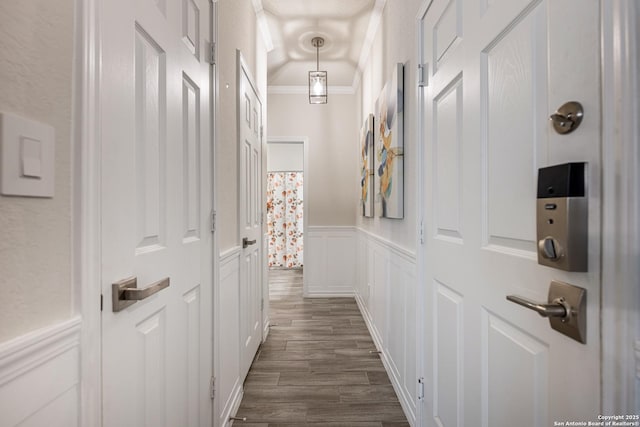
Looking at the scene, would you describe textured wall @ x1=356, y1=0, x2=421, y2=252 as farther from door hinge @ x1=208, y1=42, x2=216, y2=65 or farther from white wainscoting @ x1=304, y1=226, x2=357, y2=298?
white wainscoting @ x1=304, y1=226, x2=357, y2=298

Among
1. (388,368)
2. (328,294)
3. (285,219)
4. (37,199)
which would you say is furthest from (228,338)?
(285,219)

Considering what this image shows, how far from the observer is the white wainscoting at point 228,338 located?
1.59m

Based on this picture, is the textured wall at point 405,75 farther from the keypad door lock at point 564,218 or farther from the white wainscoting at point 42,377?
the white wainscoting at point 42,377

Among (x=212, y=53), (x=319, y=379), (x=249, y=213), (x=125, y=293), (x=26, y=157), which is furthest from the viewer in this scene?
(x=249, y=213)

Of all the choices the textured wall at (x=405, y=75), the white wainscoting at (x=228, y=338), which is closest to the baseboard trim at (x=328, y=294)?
the textured wall at (x=405, y=75)

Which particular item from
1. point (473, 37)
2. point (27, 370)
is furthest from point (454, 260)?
point (27, 370)

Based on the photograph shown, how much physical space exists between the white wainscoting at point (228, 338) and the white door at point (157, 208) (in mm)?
135

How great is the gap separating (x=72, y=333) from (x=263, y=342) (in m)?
2.39

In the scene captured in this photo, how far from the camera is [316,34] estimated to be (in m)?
3.22

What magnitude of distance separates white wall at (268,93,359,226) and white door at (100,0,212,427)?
2975mm

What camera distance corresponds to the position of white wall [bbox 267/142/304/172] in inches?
253

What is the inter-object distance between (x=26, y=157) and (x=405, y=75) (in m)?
1.86

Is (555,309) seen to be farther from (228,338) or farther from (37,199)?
(228,338)

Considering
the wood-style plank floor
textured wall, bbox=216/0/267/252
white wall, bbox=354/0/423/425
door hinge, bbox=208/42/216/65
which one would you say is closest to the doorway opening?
the wood-style plank floor
